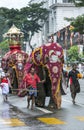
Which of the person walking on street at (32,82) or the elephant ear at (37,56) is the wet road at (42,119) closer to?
the person walking on street at (32,82)

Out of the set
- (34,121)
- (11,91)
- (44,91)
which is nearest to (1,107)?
(44,91)

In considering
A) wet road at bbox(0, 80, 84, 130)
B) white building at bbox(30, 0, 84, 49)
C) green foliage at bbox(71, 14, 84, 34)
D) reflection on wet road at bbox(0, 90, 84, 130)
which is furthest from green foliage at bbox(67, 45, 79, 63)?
reflection on wet road at bbox(0, 90, 84, 130)

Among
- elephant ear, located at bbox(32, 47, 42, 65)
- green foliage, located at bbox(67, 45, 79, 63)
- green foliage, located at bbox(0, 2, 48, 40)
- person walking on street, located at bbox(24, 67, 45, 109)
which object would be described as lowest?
green foliage, located at bbox(67, 45, 79, 63)

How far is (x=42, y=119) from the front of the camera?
14906 mm

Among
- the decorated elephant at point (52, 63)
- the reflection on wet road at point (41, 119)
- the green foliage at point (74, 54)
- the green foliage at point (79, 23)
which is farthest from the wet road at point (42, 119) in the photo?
the green foliage at point (74, 54)

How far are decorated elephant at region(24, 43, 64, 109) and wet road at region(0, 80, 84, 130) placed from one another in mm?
653

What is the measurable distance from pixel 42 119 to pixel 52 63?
3725mm

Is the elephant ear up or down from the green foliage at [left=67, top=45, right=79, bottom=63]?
up

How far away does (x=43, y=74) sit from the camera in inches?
728

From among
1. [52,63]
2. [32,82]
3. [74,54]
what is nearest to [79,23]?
[74,54]

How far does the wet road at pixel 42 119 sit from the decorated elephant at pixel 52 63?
65cm

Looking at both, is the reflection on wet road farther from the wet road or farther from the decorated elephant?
the decorated elephant

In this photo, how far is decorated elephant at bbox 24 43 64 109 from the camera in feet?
59.8

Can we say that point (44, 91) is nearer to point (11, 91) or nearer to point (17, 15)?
point (11, 91)
